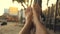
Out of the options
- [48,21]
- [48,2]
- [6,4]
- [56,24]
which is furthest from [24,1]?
[6,4]

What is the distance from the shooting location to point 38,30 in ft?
2.76

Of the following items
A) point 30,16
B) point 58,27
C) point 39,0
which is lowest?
point 58,27

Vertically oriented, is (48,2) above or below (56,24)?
above

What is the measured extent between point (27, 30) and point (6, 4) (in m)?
1.48

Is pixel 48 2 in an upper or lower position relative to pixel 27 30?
upper

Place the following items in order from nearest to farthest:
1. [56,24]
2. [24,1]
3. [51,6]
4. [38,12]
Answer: [38,12] → [56,24] → [51,6] → [24,1]

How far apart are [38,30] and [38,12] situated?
0.48ft

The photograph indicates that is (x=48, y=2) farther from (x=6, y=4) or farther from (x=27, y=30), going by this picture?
(x=6, y=4)

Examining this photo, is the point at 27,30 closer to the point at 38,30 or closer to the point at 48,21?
the point at 38,30

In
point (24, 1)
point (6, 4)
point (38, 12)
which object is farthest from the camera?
point (6, 4)

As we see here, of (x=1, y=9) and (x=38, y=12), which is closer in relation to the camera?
(x=38, y=12)

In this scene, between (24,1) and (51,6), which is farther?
(24,1)

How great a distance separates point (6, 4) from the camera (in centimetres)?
234

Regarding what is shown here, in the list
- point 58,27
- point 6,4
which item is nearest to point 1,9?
point 6,4
